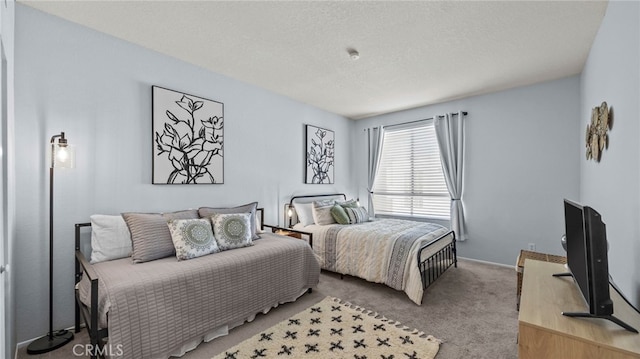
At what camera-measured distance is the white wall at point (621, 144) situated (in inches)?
57.5

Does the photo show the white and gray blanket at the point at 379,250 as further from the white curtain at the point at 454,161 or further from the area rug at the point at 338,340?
the white curtain at the point at 454,161

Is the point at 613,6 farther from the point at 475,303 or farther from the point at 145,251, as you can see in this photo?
the point at 145,251

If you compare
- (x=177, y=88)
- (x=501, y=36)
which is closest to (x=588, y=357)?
(x=501, y=36)

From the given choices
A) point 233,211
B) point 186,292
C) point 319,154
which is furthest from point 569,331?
point 319,154

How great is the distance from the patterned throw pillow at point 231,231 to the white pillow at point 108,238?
72 centimetres

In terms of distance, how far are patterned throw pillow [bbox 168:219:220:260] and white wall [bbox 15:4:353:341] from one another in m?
0.63

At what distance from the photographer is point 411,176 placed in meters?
4.92

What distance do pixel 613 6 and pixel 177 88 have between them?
12.3 feet

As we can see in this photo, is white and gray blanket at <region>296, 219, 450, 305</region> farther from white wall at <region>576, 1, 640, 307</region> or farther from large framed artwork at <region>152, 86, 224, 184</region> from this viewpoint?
large framed artwork at <region>152, 86, 224, 184</region>

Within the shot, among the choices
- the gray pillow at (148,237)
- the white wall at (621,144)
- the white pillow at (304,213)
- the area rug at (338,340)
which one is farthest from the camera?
the white pillow at (304,213)

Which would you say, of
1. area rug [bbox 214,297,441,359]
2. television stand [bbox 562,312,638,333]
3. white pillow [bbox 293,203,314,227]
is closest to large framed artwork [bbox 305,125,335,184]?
white pillow [bbox 293,203,314,227]

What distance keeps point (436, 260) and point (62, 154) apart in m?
3.80

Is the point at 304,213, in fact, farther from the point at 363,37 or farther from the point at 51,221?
the point at 51,221

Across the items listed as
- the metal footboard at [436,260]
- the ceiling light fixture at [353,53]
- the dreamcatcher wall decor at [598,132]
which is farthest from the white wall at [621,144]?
the ceiling light fixture at [353,53]
